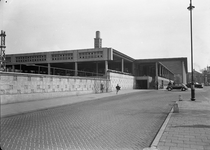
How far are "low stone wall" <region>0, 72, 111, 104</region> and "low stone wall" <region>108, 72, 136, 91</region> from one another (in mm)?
9242

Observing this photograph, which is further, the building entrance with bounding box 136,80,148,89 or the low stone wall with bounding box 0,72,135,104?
the building entrance with bounding box 136,80,148,89

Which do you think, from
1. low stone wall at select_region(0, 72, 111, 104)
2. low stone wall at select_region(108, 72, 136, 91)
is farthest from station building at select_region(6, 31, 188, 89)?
low stone wall at select_region(108, 72, 136, 91)

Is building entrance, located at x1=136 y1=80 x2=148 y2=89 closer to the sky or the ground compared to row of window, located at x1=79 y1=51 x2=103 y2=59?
closer to the ground

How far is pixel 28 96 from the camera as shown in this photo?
50.4 feet

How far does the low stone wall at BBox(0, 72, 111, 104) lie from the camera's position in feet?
40.4

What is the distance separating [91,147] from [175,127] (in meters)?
3.24

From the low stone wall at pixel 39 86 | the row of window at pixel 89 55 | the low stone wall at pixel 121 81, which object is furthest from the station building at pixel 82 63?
the low stone wall at pixel 121 81

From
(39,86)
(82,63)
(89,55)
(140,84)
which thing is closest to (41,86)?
(39,86)

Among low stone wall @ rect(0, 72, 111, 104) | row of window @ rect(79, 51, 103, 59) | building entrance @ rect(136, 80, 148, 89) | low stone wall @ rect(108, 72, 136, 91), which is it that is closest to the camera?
low stone wall @ rect(0, 72, 111, 104)

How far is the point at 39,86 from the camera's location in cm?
1712

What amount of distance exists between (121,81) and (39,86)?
87.4ft

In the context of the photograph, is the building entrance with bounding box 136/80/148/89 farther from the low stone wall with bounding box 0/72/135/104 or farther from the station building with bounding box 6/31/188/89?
the low stone wall with bounding box 0/72/135/104

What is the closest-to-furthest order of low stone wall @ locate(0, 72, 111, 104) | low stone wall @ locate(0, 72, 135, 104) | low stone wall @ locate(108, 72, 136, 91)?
low stone wall @ locate(0, 72, 135, 104)
low stone wall @ locate(0, 72, 111, 104)
low stone wall @ locate(108, 72, 136, 91)

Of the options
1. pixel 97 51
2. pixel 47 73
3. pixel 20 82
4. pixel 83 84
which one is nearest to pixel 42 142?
pixel 20 82
